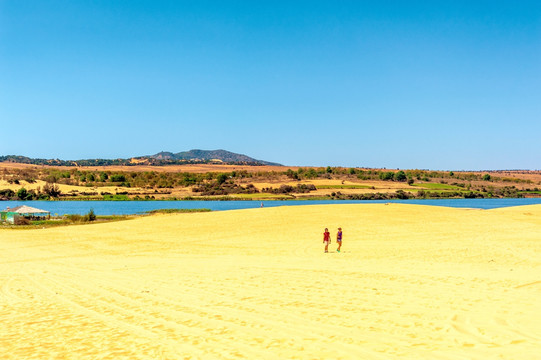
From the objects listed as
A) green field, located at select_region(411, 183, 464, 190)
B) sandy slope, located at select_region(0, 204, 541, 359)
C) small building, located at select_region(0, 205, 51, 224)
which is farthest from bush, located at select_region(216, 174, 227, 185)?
sandy slope, located at select_region(0, 204, 541, 359)

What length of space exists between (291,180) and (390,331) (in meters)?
117

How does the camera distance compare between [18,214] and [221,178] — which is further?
[221,178]

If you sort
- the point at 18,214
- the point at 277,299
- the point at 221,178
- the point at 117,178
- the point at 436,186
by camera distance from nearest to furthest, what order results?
1. the point at 277,299
2. the point at 18,214
3. the point at 436,186
4. the point at 221,178
5. the point at 117,178

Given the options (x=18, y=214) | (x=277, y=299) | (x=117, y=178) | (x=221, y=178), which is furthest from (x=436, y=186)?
(x=277, y=299)

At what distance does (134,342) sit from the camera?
27.7ft

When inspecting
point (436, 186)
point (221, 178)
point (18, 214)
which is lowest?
point (18, 214)

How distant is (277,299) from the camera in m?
11.8

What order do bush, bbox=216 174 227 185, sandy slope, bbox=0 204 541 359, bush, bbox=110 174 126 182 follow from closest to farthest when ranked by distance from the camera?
sandy slope, bbox=0 204 541 359
bush, bbox=216 174 227 185
bush, bbox=110 174 126 182

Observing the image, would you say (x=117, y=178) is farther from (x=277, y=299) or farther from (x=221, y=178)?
(x=277, y=299)

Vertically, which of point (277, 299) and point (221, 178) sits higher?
point (221, 178)

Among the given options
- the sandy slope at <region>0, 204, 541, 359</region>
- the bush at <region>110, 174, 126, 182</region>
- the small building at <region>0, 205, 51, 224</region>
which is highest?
the bush at <region>110, 174, 126, 182</region>

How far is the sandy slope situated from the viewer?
7.91m

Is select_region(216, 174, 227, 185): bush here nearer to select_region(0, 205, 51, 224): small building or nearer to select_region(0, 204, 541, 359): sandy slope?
select_region(0, 205, 51, 224): small building

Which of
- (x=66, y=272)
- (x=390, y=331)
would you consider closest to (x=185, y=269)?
(x=66, y=272)
